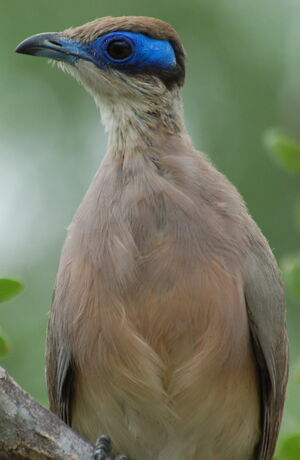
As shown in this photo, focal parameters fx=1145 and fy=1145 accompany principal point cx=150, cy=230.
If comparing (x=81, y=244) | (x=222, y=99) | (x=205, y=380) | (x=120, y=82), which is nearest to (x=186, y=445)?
(x=205, y=380)

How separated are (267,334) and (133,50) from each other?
2.37 meters

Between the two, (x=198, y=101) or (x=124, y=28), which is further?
(x=198, y=101)

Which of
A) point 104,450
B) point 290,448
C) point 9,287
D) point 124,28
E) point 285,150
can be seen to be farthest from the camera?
point 124,28

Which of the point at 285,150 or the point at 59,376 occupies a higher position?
the point at 285,150

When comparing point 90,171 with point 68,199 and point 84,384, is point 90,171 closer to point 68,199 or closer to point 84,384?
point 68,199

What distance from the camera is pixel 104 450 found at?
7512mm

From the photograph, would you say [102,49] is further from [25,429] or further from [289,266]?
[25,429]

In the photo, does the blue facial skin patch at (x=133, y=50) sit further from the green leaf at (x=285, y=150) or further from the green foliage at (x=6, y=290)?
the green foliage at (x=6, y=290)

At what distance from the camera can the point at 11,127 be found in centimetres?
1394

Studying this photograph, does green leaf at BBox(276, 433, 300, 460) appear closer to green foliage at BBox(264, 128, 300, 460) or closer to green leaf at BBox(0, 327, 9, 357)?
green foliage at BBox(264, 128, 300, 460)

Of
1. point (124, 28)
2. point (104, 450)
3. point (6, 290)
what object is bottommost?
point (104, 450)

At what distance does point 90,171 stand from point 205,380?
6552 mm

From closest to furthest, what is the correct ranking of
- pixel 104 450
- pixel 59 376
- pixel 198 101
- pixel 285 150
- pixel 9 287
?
pixel 9 287 → pixel 104 450 → pixel 285 150 → pixel 59 376 → pixel 198 101

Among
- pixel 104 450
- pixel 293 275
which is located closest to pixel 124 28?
pixel 293 275
